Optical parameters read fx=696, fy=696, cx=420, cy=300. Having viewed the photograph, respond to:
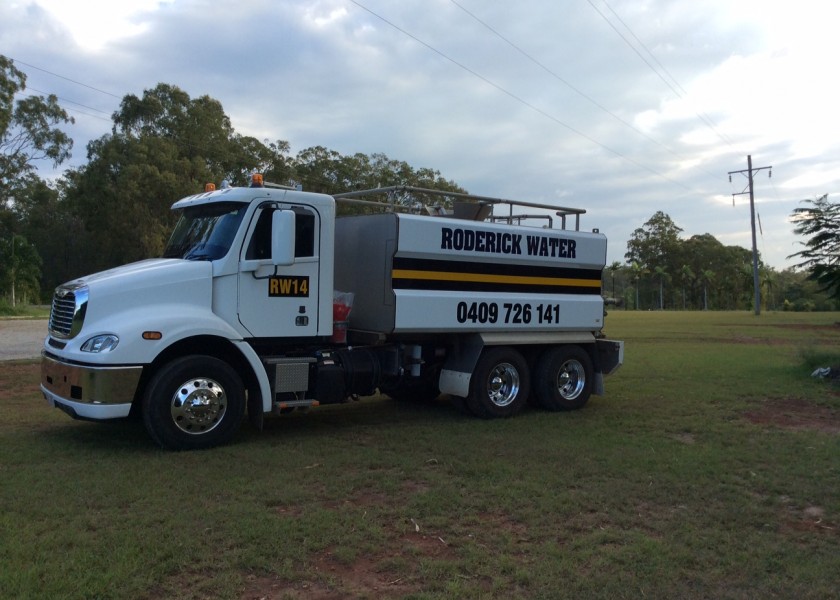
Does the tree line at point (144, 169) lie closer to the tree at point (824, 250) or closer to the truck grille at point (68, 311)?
the tree at point (824, 250)

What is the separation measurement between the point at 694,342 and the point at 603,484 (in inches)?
770

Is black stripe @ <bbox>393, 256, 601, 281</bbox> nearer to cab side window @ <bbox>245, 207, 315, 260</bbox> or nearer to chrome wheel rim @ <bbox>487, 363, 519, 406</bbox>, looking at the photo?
cab side window @ <bbox>245, 207, 315, 260</bbox>

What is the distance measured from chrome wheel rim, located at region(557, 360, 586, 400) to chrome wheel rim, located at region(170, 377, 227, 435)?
5.27m

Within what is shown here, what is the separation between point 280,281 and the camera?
25.6 ft

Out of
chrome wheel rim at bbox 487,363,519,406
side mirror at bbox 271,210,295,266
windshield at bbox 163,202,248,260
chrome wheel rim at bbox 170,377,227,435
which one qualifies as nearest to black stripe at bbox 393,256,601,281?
chrome wheel rim at bbox 487,363,519,406

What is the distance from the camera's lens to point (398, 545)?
484 cm

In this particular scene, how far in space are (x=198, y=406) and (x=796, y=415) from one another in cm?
832

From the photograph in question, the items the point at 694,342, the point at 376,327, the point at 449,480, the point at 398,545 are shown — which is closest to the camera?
Result: the point at 398,545

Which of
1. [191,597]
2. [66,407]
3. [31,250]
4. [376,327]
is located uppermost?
[31,250]

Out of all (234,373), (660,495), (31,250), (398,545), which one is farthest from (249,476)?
(31,250)

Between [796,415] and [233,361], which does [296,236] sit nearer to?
[233,361]

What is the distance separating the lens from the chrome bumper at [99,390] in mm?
6699

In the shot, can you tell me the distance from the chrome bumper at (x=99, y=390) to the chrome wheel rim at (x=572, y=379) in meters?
6.16

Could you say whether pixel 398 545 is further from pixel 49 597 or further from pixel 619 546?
pixel 49 597
